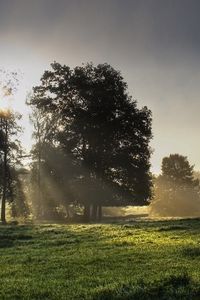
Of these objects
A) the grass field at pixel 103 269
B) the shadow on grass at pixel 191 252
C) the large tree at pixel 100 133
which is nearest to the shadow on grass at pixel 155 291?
the grass field at pixel 103 269

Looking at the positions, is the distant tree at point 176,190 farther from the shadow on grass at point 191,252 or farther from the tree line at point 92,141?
the shadow on grass at point 191,252

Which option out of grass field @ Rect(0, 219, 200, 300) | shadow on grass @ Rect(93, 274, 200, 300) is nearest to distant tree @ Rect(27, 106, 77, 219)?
grass field @ Rect(0, 219, 200, 300)

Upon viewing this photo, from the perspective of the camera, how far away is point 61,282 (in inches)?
648

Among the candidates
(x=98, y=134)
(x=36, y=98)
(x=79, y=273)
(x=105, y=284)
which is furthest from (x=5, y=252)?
(x=36, y=98)

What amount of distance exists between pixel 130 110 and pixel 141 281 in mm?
52869

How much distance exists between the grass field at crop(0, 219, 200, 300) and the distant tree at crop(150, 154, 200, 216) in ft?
278

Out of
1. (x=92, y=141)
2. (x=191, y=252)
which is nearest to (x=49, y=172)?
(x=92, y=141)

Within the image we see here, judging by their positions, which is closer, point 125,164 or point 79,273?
point 79,273

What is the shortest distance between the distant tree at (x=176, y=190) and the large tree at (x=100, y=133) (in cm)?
4621

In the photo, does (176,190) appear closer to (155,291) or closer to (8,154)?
(8,154)

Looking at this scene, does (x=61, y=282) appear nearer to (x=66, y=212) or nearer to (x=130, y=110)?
(x=130, y=110)

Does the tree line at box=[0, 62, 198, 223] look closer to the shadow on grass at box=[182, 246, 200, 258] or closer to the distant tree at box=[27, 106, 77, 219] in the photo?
the distant tree at box=[27, 106, 77, 219]

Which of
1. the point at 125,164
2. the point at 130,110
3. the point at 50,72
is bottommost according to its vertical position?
the point at 125,164

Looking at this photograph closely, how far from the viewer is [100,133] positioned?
215ft
